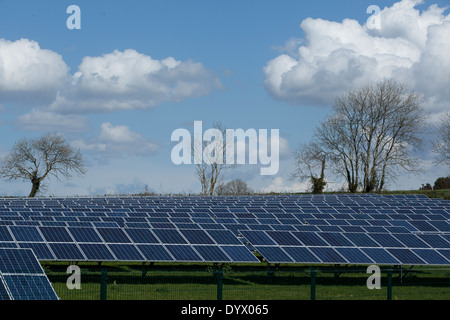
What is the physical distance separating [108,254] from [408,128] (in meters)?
71.3

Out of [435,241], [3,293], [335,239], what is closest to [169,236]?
[335,239]

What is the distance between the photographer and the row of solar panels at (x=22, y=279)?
15562 millimetres

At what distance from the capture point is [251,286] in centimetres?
2347

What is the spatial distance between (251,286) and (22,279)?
31.0 feet

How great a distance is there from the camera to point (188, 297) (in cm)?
2009

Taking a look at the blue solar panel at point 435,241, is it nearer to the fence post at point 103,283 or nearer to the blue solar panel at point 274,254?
the blue solar panel at point 274,254

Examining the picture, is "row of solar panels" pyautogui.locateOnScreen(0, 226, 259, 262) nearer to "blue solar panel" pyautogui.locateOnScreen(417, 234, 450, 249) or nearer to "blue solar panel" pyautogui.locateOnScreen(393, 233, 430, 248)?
"blue solar panel" pyautogui.locateOnScreen(393, 233, 430, 248)

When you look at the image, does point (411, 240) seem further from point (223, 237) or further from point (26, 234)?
point (26, 234)

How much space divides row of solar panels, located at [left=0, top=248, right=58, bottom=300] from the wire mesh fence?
1.87m

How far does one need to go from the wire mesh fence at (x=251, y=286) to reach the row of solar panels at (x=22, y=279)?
1867mm

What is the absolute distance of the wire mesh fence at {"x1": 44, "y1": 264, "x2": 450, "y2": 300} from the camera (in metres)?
20.1
